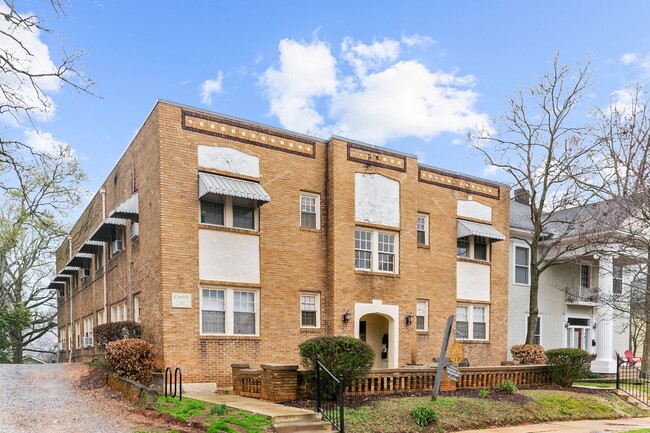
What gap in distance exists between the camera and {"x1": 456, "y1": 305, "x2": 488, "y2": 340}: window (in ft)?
72.3

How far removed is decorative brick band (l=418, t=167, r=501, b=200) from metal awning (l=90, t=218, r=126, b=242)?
10.9 metres

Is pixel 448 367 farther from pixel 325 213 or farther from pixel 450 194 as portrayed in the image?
pixel 450 194

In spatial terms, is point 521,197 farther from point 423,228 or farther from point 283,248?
point 283,248

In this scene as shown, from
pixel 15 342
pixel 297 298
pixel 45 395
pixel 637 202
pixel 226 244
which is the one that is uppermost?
pixel 637 202

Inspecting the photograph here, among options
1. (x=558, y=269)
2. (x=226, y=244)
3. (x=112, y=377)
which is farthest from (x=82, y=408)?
(x=558, y=269)

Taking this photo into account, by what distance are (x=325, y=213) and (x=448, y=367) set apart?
6686mm

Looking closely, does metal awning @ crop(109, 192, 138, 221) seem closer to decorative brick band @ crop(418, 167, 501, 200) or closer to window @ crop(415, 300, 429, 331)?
decorative brick band @ crop(418, 167, 501, 200)

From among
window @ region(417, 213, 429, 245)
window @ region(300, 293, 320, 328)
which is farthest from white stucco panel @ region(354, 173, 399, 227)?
window @ region(300, 293, 320, 328)

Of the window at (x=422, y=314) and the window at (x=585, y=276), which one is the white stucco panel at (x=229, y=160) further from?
the window at (x=585, y=276)

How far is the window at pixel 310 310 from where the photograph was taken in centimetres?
1780

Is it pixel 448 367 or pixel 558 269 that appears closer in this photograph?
pixel 448 367

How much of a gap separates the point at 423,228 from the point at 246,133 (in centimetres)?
794

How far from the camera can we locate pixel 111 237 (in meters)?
21.2

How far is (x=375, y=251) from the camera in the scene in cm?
1923
